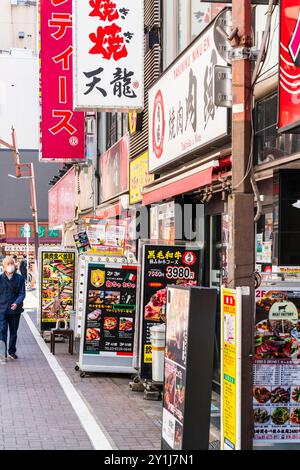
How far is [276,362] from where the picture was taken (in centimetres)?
661

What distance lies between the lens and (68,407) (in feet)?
32.1

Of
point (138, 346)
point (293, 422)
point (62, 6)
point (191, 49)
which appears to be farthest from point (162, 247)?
point (62, 6)

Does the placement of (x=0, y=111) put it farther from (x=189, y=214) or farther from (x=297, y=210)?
(x=297, y=210)

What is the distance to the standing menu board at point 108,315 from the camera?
12.2 metres

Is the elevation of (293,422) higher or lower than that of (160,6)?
lower

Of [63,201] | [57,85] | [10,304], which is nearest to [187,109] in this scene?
[10,304]

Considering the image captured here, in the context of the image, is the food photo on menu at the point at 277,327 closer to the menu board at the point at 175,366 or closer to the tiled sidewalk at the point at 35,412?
the menu board at the point at 175,366

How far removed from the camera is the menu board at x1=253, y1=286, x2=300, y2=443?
21.5 feet

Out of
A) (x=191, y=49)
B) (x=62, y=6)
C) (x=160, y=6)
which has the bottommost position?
(x=191, y=49)

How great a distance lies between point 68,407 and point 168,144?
19.8 feet

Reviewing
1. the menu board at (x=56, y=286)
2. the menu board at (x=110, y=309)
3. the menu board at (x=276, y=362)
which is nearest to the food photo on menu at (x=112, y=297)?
the menu board at (x=110, y=309)

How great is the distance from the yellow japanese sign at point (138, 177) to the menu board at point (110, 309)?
460cm

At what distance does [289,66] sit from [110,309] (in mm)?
6646
